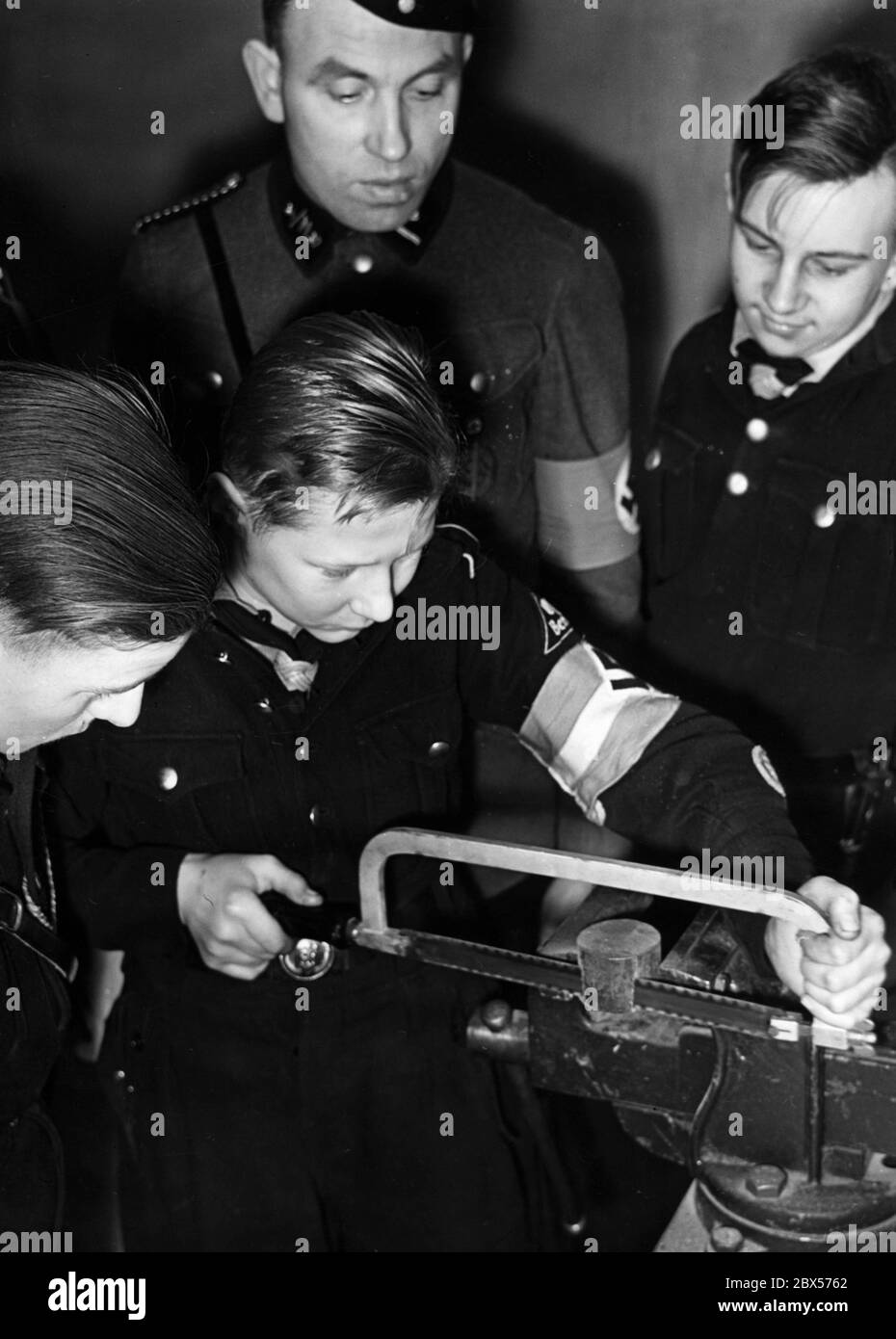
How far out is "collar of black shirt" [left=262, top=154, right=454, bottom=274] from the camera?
1358 millimetres

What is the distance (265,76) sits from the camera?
1.33 m

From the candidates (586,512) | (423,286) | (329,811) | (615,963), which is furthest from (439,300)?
(615,963)

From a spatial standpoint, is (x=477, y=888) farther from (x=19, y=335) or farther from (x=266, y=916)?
(x=19, y=335)

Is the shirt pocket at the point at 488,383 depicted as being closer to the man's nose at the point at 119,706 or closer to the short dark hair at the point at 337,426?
the short dark hair at the point at 337,426

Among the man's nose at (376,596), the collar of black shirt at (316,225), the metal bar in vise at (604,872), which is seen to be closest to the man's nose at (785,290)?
the collar of black shirt at (316,225)

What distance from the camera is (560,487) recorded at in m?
1.42

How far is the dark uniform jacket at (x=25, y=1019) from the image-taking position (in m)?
1.23

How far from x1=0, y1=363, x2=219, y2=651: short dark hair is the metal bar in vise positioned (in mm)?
258

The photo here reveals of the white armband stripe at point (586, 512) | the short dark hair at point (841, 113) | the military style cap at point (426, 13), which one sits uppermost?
the military style cap at point (426, 13)

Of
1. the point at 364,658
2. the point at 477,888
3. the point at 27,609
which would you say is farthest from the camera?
the point at 477,888

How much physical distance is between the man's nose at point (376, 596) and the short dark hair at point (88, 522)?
20 cm

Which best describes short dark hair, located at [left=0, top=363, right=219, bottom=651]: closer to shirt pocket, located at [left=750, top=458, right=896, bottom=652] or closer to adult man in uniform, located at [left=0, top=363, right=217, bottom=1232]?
adult man in uniform, located at [left=0, top=363, right=217, bottom=1232]

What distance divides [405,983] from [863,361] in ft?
2.35

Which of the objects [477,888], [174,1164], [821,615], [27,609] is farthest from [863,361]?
[174,1164]
